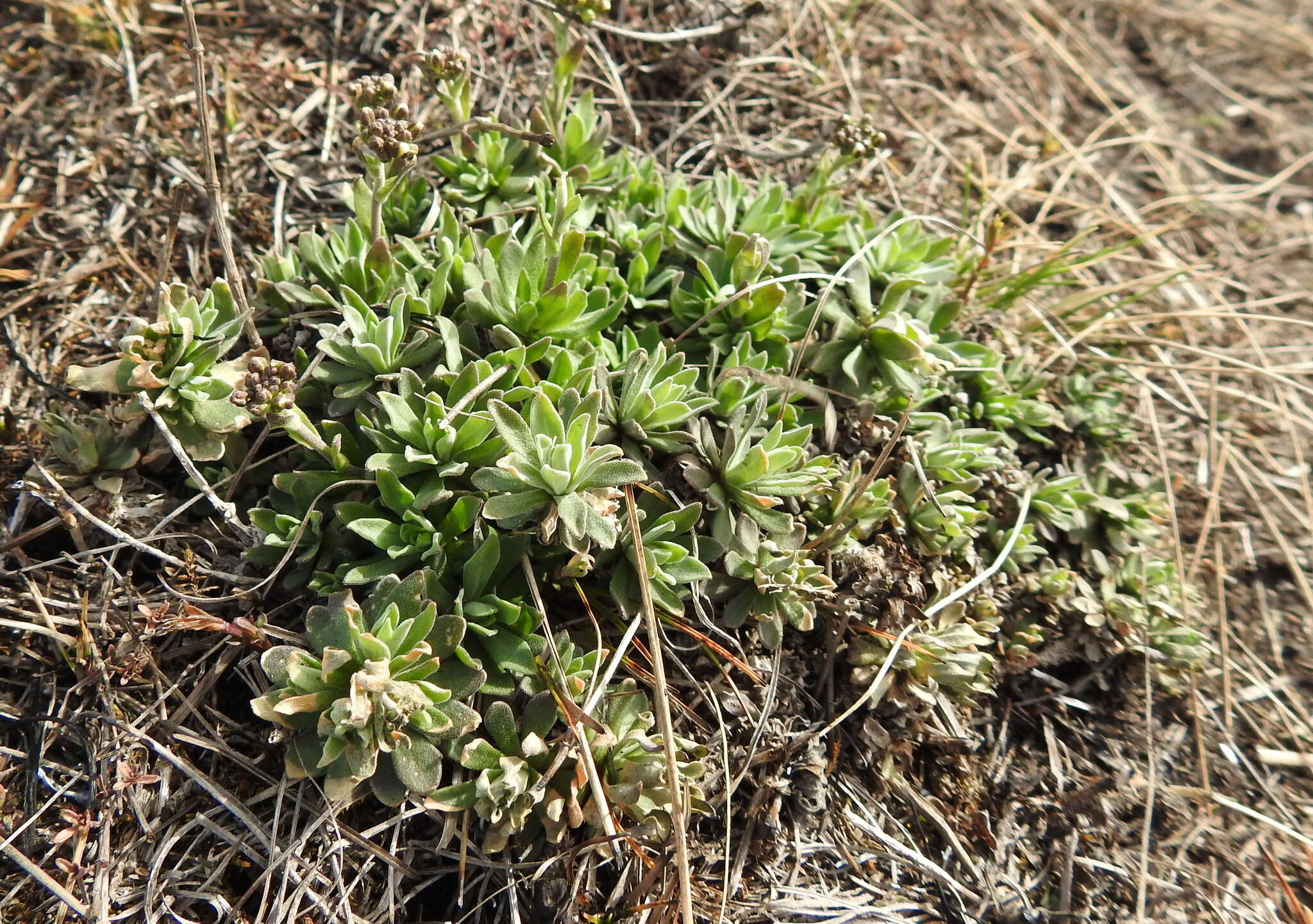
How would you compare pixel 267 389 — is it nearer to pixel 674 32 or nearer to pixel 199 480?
pixel 199 480

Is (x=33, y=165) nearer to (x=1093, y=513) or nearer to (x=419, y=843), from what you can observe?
(x=419, y=843)

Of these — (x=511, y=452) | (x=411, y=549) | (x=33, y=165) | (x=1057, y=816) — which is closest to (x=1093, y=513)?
(x=1057, y=816)

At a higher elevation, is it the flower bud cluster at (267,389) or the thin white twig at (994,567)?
the flower bud cluster at (267,389)

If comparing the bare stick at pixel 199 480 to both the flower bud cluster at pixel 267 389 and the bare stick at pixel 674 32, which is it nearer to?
the flower bud cluster at pixel 267 389

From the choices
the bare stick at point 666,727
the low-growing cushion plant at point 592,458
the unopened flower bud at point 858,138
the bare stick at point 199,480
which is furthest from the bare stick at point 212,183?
the unopened flower bud at point 858,138

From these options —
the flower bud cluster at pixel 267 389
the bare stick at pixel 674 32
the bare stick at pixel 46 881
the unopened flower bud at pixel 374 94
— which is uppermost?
the bare stick at pixel 674 32

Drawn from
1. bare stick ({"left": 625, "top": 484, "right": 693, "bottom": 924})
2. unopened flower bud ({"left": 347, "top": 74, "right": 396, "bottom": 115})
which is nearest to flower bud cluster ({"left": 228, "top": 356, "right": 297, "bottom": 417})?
unopened flower bud ({"left": 347, "top": 74, "right": 396, "bottom": 115})

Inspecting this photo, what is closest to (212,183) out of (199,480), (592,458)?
(199,480)
